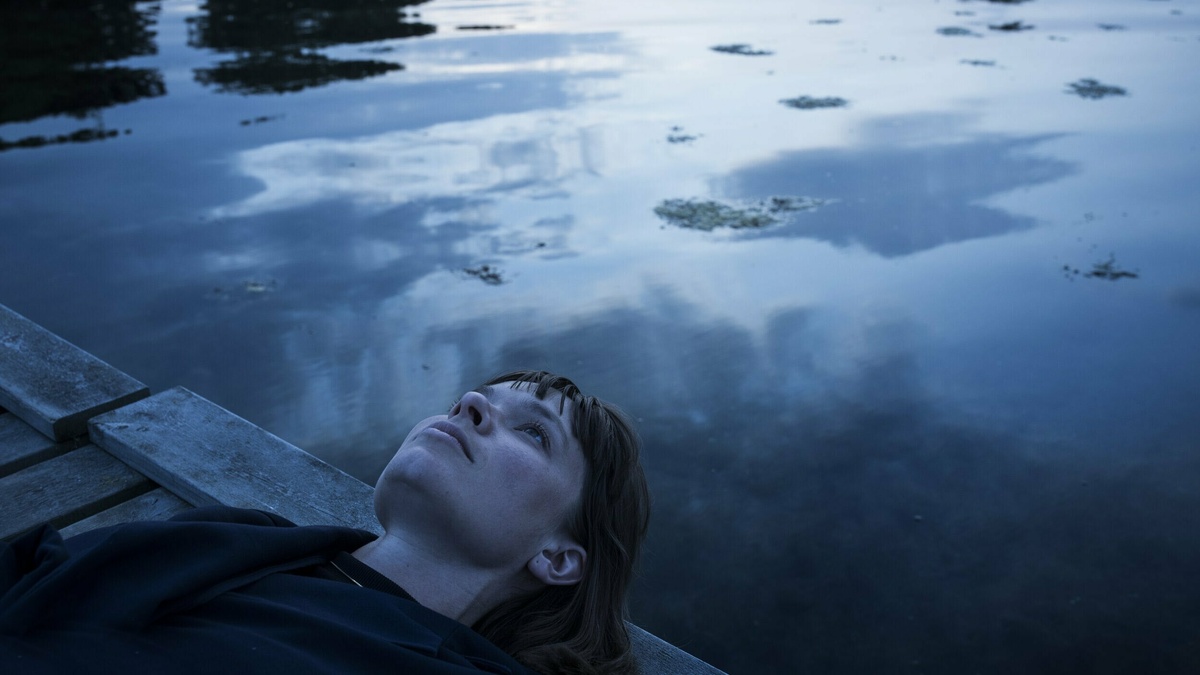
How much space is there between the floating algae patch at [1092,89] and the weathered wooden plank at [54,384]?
9.90m

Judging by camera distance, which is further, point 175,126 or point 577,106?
point 577,106

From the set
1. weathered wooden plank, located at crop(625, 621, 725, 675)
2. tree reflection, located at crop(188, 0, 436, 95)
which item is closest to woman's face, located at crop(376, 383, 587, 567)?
weathered wooden plank, located at crop(625, 621, 725, 675)

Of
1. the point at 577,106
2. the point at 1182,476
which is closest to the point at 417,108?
the point at 577,106

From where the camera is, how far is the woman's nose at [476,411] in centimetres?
218

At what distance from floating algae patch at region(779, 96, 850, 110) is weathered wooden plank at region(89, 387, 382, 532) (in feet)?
25.0

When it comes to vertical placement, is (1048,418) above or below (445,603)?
below

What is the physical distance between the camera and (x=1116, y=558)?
356cm

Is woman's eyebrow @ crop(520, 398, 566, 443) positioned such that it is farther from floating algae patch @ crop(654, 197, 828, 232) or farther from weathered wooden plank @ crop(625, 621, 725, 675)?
floating algae patch @ crop(654, 197, 828, 232)

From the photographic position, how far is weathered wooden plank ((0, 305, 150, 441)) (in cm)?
316

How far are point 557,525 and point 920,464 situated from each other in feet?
7.66

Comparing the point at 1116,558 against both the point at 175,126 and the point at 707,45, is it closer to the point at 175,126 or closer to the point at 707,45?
the point at 175,126

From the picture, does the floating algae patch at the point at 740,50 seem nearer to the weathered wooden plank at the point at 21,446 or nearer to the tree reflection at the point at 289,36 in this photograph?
the tree reflection at the point at 289,36

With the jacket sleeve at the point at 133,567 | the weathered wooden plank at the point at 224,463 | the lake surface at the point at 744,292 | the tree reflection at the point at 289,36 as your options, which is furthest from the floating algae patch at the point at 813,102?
the jacket sleeve at the point at 133,567

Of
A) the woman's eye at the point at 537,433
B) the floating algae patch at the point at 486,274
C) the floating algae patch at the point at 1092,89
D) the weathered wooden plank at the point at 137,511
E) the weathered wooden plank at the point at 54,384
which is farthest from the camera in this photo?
the floating algae patch at the point at 1092,89
